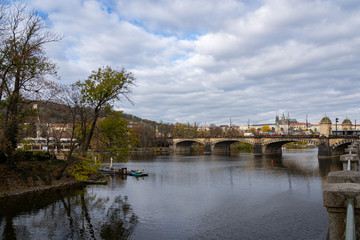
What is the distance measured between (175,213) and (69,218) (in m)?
8.29

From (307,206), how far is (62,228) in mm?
20184

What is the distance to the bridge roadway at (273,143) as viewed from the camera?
7238 centimetres

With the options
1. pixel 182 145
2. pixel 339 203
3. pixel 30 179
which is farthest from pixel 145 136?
pixel 339 203

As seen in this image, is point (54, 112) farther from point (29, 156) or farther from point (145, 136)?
point (145, 136)

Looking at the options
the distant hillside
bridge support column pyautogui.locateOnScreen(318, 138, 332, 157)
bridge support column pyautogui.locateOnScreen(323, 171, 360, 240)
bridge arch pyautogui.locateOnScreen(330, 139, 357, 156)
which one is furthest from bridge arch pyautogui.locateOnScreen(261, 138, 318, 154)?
bridge support column pyautogui.locateOnScreen(323, 171, 360, 240)

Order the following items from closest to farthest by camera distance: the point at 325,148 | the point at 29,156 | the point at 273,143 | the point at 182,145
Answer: the point at 29,156 < the point at 325,148 < the point at 273,143 < the point at 182,145

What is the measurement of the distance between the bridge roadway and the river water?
41845 millimetres

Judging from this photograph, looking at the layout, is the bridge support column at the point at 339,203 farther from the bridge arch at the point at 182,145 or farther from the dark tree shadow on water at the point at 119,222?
the bridge arch at the point at 182,145

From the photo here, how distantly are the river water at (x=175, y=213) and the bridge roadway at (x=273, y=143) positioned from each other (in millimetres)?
41845

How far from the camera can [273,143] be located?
9019 cm

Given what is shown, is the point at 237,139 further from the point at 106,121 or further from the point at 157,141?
the point at 106,121

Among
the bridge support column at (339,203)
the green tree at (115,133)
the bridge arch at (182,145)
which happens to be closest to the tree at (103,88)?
the green tree at (115,133)

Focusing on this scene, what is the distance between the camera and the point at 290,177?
41812 millimetres

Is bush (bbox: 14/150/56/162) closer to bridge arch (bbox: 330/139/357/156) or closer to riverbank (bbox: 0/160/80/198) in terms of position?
riverbank (bbox: 0/160/80/198)
